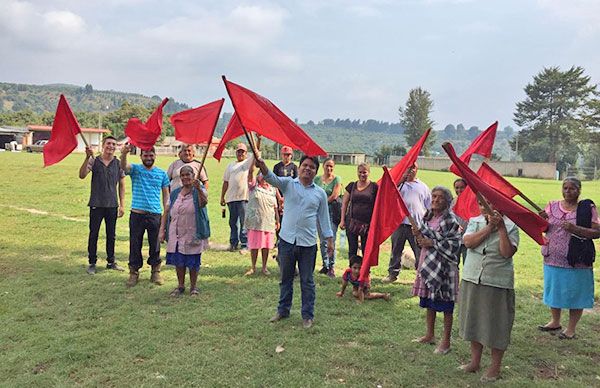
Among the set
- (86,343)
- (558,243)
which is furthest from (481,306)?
(86,343)

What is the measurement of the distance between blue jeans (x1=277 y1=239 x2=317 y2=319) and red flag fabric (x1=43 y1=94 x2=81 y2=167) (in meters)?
4.30

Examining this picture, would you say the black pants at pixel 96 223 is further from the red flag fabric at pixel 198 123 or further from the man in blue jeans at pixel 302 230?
the man in blue jeans at pixel 302 230

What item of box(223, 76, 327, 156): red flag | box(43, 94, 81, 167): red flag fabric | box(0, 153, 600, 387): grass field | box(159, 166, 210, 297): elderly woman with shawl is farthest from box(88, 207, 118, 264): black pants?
box(223, 76, 327, 156): red flag

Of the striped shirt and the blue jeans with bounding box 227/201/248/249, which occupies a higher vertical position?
the striped shirt

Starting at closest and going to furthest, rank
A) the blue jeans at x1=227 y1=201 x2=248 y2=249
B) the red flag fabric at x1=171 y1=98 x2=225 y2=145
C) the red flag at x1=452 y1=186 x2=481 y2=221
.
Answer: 1. the red flag at x1=452 y1=186 x2=481 y2=221
2. the red flag fabric at x1=171 y1=98 x2=225 y2=145
3. the blue jeans at x1=227 y1=201 x2=248 y2=249

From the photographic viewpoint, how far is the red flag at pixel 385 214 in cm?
577

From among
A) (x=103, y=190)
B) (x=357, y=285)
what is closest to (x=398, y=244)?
(x=357, y=285)

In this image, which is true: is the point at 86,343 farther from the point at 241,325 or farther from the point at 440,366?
the point at 440,366

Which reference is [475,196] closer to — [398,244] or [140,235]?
[398,244]

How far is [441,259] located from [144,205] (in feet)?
14.8

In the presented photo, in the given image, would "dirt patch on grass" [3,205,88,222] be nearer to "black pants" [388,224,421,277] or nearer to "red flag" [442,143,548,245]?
"black pants" [388,224,421,277]

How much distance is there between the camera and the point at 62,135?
316 inches

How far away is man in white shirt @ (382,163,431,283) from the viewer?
777 centimetres

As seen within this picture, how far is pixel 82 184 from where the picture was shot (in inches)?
869
